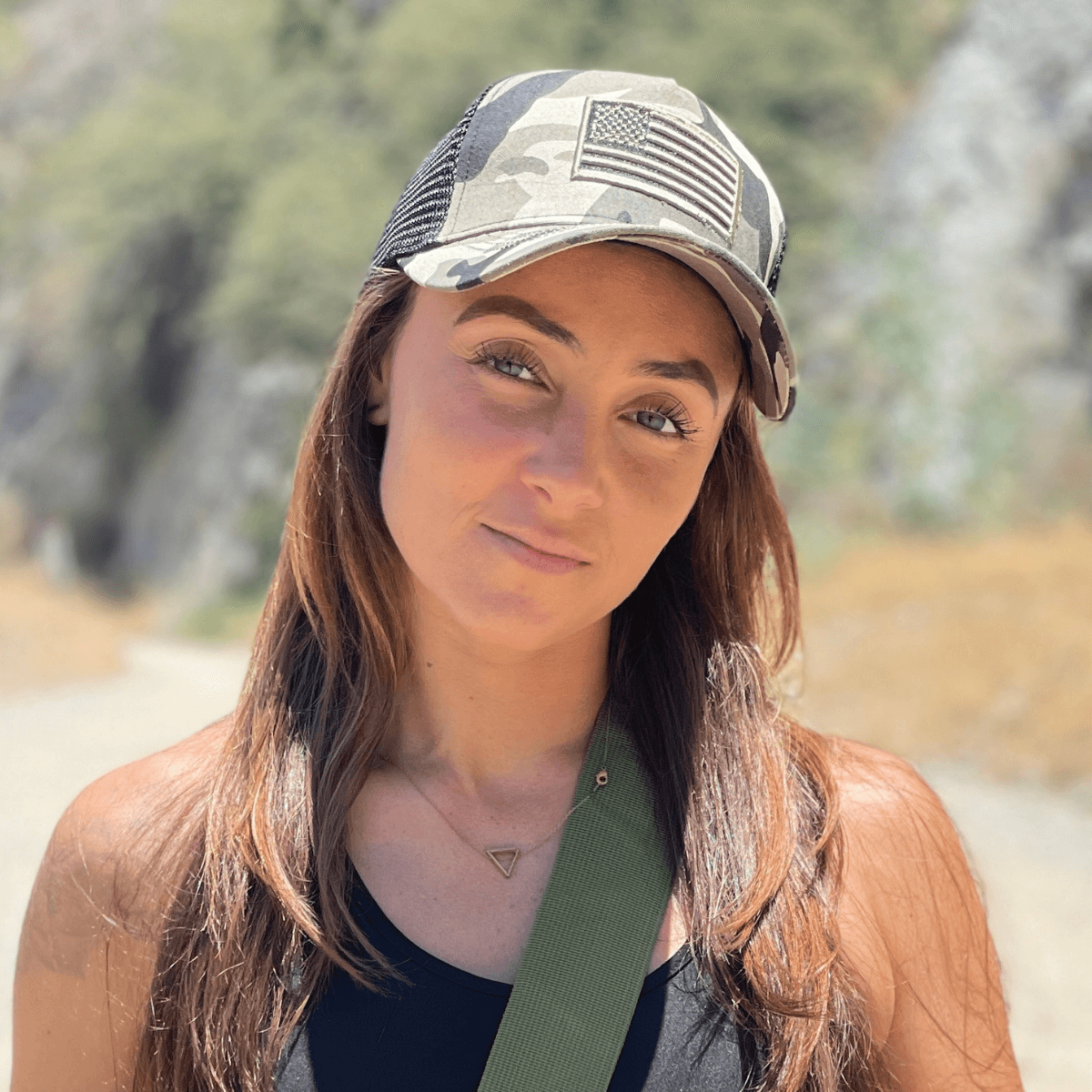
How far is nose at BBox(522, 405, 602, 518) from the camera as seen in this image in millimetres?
1385

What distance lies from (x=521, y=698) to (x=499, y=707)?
0.03 meters

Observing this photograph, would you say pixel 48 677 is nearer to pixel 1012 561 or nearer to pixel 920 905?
pixel 1012 561

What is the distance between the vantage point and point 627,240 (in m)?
1.37

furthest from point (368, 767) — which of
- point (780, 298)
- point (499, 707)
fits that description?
point (780, 298)

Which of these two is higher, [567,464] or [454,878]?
[567,464]

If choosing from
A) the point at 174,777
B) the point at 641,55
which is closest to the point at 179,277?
the point at 641,55

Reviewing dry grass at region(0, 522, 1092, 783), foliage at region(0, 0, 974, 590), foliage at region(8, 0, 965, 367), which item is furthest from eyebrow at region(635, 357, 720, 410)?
foliage at region(0, 0, 974, 590)

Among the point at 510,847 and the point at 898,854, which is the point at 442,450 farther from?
the point at 898,854

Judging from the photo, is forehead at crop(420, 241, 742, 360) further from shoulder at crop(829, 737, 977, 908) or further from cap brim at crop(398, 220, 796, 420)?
shoulder at crop(829, 737, 977, 908)

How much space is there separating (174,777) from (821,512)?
13002 millimetres

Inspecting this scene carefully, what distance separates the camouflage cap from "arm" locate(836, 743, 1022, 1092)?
0.59 m

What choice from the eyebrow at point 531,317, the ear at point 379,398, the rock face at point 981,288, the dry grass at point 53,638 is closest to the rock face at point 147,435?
the dry grass at point 53,638

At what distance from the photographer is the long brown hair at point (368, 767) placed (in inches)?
56.1

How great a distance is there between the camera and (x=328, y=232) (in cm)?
1892
